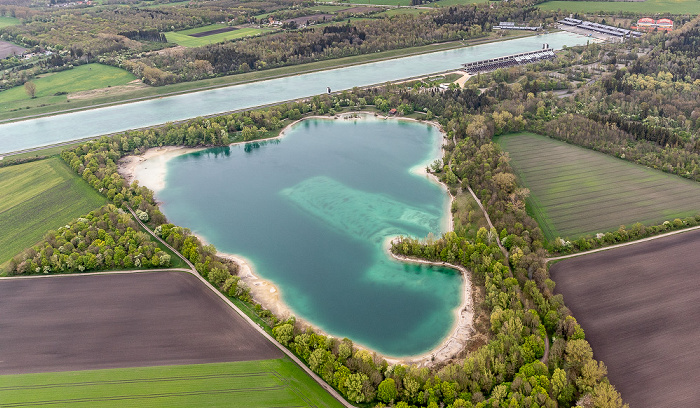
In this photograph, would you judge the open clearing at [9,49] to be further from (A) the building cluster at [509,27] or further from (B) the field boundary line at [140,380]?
(A) the building cluster at [509,27]

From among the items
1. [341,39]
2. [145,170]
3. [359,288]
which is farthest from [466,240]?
[341,39]

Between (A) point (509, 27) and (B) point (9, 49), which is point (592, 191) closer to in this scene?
(A) point (509, 27)

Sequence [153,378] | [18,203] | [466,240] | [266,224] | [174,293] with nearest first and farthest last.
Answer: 1. [153,378]
2. [174,293]
3. [466,240]
4. [266,224]
5. [18,203]

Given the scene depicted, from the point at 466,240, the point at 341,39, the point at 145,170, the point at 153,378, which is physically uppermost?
the point at 341,39

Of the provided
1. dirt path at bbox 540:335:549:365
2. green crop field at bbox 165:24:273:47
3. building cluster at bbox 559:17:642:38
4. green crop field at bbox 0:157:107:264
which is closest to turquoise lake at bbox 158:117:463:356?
dirt path at bbox 540:335:549:365

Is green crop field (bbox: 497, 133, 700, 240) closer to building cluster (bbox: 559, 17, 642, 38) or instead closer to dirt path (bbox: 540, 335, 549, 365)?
dirt path (bbox: 540, 335, 549, 365)

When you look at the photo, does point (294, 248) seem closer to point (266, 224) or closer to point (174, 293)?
point (266, 224)

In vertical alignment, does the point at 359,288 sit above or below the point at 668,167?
below
